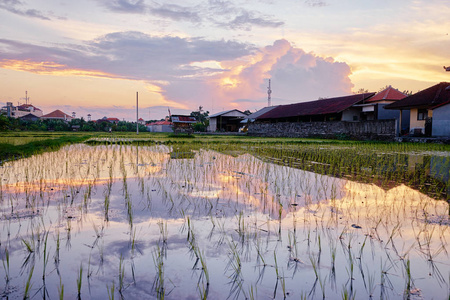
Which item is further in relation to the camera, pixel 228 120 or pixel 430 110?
pixel 228 120

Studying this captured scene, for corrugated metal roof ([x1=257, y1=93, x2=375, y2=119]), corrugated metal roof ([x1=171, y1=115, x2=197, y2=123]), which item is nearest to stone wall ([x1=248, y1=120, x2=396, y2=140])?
corrugated metal roof ([x1=257, y1=93, x2=375, y2=119])

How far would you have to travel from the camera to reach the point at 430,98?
65.4 feet

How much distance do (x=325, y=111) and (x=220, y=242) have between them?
82.4ft

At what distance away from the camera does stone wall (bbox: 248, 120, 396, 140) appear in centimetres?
2028

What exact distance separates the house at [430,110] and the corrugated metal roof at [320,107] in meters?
4.06

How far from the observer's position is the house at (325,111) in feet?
82.7

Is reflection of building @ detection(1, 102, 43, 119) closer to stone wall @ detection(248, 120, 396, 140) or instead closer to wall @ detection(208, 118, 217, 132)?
wall @ detection(208, 118, 217, 132)

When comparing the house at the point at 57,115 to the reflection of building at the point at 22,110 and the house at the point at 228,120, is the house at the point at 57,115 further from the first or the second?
the house at the point at 228,120

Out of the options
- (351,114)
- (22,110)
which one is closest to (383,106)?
(351,114)

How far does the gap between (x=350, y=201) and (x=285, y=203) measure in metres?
0.90

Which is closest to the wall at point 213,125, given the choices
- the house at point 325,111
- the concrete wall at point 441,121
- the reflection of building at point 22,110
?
the house at point 325,111

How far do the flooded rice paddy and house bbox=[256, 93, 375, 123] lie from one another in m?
21.9

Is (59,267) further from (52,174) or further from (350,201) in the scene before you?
(52,174)

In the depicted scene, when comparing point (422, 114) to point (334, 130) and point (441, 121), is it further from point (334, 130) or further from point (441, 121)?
point (334, 130)
